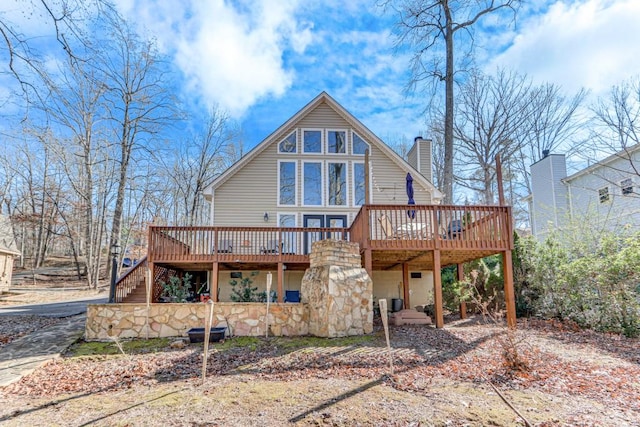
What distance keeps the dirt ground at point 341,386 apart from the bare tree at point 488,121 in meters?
14.6

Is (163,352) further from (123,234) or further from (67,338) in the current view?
(123,234)

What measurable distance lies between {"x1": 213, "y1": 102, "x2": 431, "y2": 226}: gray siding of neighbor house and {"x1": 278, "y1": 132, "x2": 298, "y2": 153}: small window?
137 millimetres

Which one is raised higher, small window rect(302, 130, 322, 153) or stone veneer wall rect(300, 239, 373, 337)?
small window rect(302, 130, 322, 153)

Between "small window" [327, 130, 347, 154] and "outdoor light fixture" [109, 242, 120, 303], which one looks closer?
"outdoor light fixture" [109, 242, 120, 303]

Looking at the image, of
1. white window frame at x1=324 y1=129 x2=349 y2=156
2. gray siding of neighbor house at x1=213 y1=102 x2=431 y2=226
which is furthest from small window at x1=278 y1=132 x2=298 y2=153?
white window frame at x1=324 y1=129 x2=349 y2=156

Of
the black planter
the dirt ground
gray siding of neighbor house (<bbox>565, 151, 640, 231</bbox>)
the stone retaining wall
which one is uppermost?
gray siding of neighbor house (<bbox>565, 151, 640, 231</bbox>)

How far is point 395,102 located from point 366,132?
19.6 ft

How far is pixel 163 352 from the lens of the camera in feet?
22.5

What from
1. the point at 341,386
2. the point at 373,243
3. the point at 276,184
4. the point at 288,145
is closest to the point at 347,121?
the point at 288,145

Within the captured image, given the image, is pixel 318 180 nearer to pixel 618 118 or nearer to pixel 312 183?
pixel 312 183

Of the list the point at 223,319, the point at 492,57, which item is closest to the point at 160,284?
the point at 223,319

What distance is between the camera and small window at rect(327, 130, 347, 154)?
14.1 metres

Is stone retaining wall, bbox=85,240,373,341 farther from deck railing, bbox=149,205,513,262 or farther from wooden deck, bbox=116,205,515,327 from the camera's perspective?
deck railing, bbox=149,205,513,262

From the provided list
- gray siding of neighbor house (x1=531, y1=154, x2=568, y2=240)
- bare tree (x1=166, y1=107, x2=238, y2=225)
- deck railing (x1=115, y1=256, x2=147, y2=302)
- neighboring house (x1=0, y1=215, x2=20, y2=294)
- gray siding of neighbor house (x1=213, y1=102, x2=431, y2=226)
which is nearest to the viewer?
deck railing (x1=115, y1=256, x2=147, y2=302)
